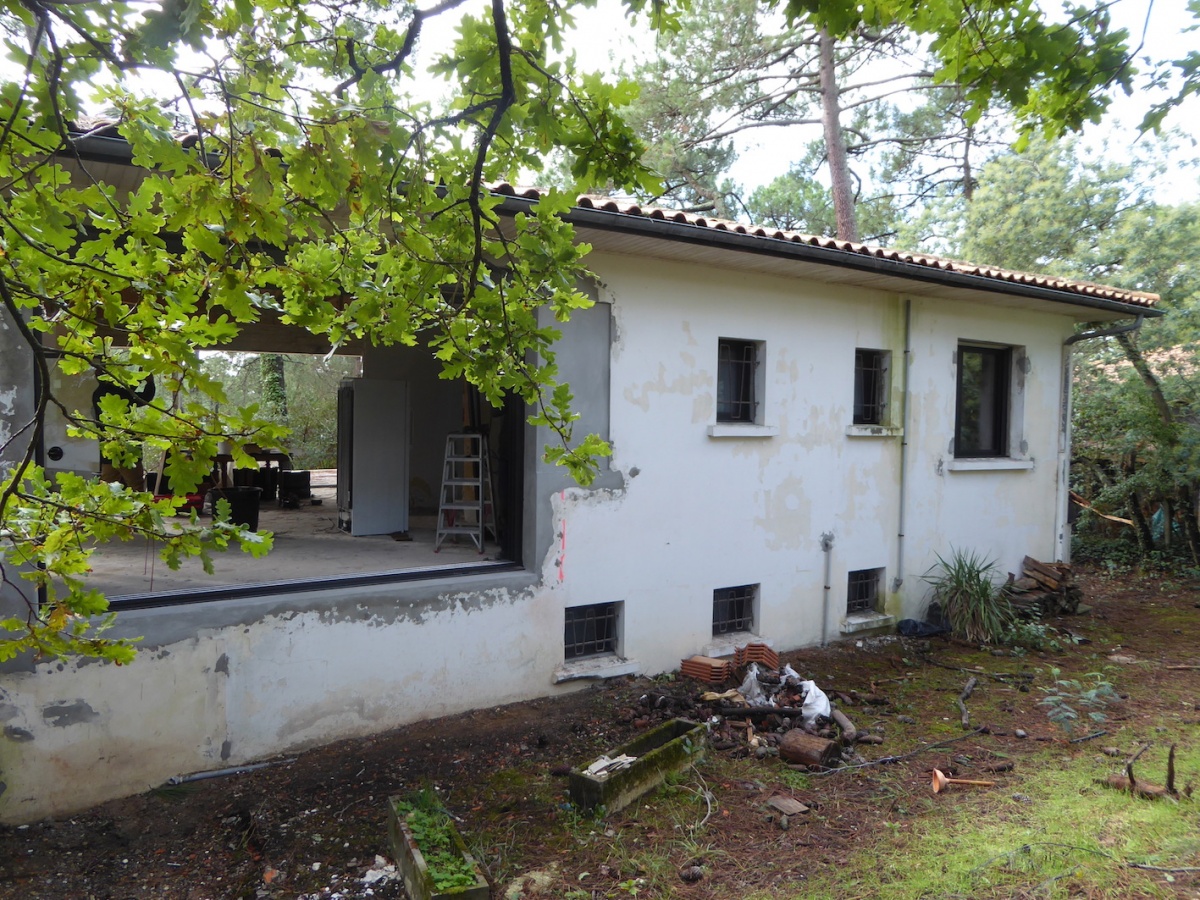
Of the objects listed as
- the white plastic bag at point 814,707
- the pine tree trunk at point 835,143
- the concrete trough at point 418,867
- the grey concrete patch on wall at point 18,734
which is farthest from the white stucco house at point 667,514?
the pine tree trunk at point 835,143

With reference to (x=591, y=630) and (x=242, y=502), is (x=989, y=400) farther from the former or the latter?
(x=242, y=502)

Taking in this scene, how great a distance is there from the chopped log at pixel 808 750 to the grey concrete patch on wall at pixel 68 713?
4.33 metres

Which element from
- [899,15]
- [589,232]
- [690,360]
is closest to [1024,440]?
[690,360]

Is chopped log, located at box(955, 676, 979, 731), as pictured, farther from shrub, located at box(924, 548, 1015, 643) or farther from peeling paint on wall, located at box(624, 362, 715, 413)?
peeling paint on wall, located at box(624, 362, 715, 413)

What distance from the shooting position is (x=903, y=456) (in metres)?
8.70

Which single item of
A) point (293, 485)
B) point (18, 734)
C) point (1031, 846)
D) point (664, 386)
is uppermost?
point (664, 386)

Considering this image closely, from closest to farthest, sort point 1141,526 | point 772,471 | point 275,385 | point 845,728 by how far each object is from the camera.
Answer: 1. point 845,728
2. point 772,471
3. point 1141,526
4. point 275,385

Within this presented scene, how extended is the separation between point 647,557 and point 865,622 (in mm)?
2949

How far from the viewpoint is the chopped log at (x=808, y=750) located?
207 inches

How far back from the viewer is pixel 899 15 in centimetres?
312

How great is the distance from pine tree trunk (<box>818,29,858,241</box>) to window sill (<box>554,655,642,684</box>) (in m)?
11.9

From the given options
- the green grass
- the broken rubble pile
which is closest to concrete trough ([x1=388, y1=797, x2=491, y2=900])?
the green grass

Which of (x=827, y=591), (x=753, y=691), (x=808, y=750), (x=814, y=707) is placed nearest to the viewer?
(x=808, y=750)

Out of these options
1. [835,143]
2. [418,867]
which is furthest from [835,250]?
[835,143]
